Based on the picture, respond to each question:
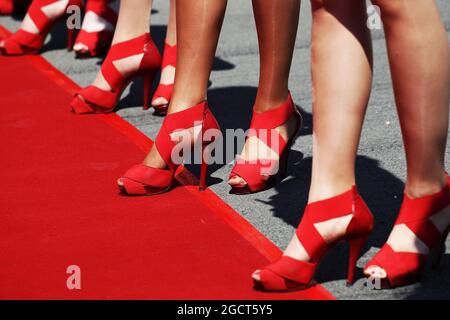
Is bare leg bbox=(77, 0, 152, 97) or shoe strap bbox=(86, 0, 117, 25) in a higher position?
bare leg bbox=(77, 0, 152, 97)

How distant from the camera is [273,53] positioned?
323cm

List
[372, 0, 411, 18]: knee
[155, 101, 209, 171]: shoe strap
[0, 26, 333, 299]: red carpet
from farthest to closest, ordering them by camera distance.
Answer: [155, 101, 209, 171]: shoe strap
[0, 26, 333, 299]: red carpet
[372, 0, 411, 18]: knee

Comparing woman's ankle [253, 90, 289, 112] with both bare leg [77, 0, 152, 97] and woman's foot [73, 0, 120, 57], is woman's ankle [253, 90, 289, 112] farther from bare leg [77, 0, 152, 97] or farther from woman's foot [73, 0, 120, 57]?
woman's foot [73, 0, 120, 57]

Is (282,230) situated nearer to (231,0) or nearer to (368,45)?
(368,45)

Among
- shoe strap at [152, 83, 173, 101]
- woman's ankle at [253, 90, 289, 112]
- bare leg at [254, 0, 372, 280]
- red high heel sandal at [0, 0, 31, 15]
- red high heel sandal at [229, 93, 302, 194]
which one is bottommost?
red high heel sandal at [0, 0, 31, 15]

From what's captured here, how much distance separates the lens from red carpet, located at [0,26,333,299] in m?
2.57

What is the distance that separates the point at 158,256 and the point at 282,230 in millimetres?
376

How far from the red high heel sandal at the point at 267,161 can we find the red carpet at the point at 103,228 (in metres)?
0.11

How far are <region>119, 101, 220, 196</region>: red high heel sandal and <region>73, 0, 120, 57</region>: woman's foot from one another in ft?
6.03

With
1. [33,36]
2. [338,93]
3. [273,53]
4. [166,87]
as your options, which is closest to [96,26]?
[33,36]

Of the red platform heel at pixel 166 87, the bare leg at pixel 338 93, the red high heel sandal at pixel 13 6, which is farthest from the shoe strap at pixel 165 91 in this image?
the red high heel sandal at pixel 13 6

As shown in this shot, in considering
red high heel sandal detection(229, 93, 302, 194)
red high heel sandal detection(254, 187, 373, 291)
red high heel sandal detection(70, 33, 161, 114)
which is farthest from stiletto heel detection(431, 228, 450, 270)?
red high heel sandal detection(70, 33, 161, 114)

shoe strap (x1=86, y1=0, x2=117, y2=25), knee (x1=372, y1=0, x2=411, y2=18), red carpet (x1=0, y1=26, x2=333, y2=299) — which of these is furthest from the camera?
shoe strap (x1=86, y1=0, x2=117, y2=25)

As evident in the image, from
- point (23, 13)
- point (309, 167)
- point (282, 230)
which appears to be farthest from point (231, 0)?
point (282, 230)
